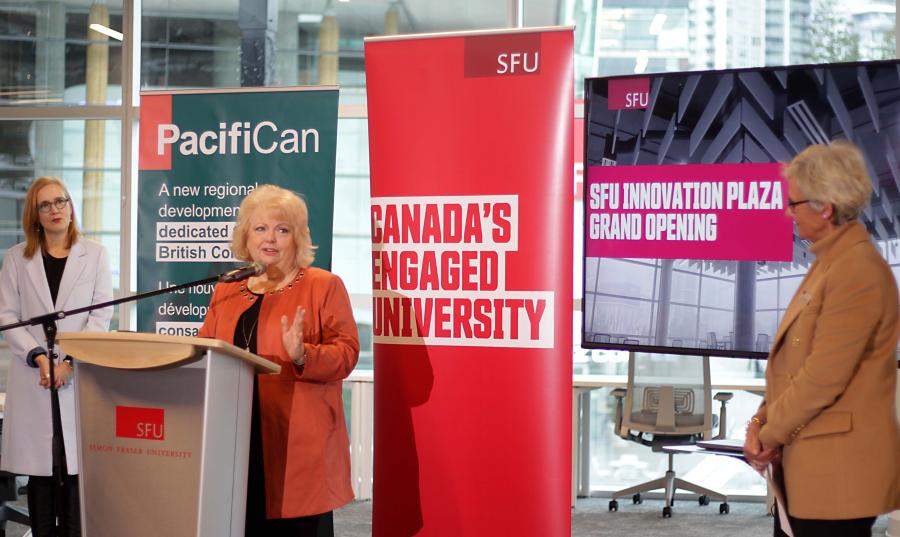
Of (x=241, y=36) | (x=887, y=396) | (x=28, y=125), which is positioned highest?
(x=241, y=36)

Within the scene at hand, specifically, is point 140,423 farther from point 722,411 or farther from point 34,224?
point 722,411

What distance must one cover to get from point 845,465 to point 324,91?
2.48 meters

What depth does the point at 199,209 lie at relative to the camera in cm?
413

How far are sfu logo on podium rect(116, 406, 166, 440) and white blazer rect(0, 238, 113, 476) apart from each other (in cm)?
158

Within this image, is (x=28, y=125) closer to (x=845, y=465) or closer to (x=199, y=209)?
(x=199, y=209)

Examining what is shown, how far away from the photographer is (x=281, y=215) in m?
2.87

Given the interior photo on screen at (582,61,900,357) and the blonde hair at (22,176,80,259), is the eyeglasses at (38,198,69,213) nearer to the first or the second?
the blonde hair at (22,176,80,259)

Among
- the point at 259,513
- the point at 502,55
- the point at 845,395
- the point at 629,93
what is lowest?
the point at 259,513

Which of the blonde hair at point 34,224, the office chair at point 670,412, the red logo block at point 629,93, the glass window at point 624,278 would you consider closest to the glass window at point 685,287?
the glass window at point 624,278

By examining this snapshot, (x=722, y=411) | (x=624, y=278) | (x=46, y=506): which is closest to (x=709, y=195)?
(x=624, y=278)

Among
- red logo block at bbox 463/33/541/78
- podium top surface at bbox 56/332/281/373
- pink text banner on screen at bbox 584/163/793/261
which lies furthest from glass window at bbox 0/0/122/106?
podium top surface at bbox 56/332/281/373

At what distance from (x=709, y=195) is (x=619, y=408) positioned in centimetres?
161

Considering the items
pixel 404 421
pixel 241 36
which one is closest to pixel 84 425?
pixel 404 421

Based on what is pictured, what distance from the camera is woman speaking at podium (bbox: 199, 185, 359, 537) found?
2746mm
